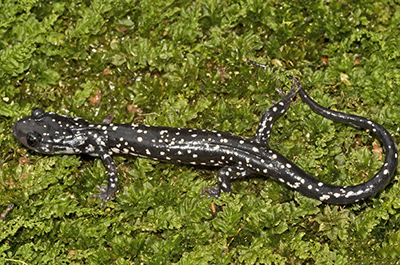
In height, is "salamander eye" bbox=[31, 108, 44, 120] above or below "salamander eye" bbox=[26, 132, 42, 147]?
above

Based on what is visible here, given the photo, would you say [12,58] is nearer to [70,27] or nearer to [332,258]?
[70,27]

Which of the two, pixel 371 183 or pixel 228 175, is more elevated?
pixel 371 183

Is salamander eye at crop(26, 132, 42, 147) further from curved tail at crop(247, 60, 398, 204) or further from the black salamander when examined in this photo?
curved tail at crop(247, 60, 398, 204)

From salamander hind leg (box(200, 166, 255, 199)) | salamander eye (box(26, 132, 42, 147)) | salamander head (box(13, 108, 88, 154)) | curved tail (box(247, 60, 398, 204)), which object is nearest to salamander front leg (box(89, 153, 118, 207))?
salamander head (box(13, 108, 88, 154))

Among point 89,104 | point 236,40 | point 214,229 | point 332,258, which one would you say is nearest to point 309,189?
point 332,258

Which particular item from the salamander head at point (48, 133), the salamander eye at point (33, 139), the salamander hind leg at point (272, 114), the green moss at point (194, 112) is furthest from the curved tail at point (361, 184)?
the salamander eye at point (33, 139)

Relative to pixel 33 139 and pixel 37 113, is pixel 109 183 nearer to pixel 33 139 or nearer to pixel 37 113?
pixel 33 139

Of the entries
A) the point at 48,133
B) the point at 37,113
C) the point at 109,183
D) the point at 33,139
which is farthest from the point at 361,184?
the point at 37,113
